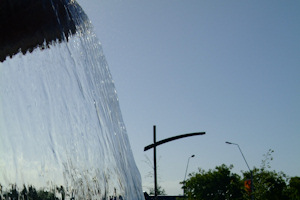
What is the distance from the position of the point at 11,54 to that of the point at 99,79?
47.7 inches

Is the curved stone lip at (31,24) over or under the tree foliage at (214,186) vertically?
under

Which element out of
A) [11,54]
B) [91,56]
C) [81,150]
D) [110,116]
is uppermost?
[91,56]

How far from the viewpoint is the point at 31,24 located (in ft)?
12.7

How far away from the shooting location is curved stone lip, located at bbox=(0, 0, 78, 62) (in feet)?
12.1

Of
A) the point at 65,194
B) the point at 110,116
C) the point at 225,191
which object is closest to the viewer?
the point at 65,194

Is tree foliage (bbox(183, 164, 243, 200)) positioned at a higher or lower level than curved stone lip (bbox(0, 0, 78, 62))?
higher

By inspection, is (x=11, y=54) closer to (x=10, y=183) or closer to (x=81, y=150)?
(x=81, y=150)

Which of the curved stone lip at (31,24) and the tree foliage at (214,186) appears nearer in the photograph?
the curved stone lip at (31,24)

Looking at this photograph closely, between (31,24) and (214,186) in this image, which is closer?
(31,24)

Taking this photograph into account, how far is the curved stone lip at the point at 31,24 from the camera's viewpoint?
12.1 ft

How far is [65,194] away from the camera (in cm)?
346

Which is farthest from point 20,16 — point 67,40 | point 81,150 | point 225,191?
point 225,191

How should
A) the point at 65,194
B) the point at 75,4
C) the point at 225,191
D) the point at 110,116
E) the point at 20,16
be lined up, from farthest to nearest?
the point at 225,191
the point at 110,116
the point at 75,4
the point at 20,16
the point at 65,194

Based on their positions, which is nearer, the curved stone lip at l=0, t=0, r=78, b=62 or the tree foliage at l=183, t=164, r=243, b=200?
the curved stone lip at l=0, t=0, r=78, b=62
